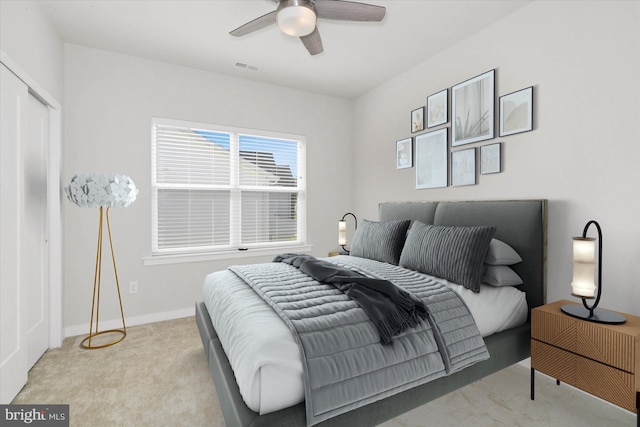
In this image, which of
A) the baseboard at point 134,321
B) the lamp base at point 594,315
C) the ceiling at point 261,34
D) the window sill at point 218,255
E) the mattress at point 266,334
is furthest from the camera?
the window sill at point 218,255

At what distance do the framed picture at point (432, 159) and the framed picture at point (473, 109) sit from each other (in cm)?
14

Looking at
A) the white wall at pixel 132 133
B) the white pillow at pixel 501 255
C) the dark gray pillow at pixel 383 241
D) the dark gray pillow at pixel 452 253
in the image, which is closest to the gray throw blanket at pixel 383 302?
the dark gray pillow at pixel 452 253

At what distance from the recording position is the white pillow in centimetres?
222

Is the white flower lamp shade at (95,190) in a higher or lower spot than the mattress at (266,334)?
higher

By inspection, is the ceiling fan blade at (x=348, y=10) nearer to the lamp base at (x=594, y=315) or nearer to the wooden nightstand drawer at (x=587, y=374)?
the lamp base at (x=594, y=315)

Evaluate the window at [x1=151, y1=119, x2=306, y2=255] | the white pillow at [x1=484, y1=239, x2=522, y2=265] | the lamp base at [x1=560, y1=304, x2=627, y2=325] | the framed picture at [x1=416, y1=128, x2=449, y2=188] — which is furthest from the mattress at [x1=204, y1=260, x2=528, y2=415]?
the window at [x1=151, y1=119, x2=306, y2=255]

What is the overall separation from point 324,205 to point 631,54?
3.27m

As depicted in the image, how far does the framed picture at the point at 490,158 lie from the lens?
2623mm

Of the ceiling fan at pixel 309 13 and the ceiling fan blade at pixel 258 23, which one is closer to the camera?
the ceiling fan at pixel 309 13

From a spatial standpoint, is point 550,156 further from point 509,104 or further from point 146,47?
point 146,47

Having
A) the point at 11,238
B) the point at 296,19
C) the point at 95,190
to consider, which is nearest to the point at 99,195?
the point at 95,190

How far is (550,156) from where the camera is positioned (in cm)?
230

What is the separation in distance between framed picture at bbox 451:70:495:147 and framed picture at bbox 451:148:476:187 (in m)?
0.10

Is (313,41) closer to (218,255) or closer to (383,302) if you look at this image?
(383,302)
